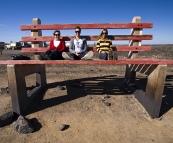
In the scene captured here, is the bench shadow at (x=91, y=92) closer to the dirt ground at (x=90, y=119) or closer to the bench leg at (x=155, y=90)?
the dirt ground at (x=90, y=119)

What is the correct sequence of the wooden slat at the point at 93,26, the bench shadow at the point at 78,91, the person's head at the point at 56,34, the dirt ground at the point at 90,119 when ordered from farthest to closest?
the wooden slat at the point at 93,26 < the person's head at the point at 56,34 < the bench shadow at the point at 78,91 < the dirt ground at the point at 90,119

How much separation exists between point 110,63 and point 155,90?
4.69 ft

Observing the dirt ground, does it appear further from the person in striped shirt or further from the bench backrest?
the bench backrest

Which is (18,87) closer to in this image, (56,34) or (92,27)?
(56,34)

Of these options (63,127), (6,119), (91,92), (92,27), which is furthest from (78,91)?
(6,119)

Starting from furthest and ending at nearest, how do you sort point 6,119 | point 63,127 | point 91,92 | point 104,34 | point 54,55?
point 91,92 < point 104,34 < point 54,55 < point 6,119 < point 63,127

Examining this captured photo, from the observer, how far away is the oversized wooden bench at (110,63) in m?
3.94

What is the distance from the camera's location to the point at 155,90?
4.15 meters

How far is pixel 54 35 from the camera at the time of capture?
17.6ft

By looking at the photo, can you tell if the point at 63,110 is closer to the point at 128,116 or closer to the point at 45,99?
the point at 45,99

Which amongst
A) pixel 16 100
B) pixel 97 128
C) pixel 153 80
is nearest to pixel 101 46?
pixel 153 80

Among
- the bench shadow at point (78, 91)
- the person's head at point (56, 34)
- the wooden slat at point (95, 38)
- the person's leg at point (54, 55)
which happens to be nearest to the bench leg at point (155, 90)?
the bench shadow at point (78, 91)

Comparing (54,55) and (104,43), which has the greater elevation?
(104,43)

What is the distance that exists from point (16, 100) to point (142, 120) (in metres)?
3.34
